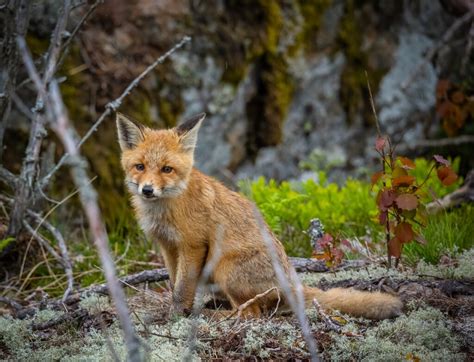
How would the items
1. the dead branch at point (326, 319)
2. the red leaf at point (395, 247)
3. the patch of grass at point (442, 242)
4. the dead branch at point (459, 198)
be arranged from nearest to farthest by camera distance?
the dead branch at point (326, 319), the red leaf at point (395, 247), the patch of grass at point (442, 242), the dead branch at point (459, 198)

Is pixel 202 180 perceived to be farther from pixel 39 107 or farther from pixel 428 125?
pixel 428 125

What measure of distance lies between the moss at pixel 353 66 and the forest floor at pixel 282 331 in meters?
5.24

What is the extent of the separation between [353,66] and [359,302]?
6.26m

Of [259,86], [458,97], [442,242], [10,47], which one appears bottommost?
[442,242]

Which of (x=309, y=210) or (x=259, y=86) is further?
(x=259, y=86)

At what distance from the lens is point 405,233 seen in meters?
5.13

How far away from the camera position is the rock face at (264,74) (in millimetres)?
8586

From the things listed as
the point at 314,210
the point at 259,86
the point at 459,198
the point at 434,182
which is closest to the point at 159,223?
the point at 314,210

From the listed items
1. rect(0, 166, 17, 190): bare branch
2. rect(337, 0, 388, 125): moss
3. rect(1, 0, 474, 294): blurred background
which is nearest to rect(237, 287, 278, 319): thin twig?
rect(1, 0, 474, 294): blurred background

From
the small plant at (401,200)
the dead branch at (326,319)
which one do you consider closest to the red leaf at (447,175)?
the small plant at (401,200)

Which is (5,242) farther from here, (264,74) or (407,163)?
(264,74)

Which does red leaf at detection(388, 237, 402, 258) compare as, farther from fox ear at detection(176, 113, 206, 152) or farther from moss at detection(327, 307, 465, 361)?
fox ear at detection(176, 113, 206, 152)

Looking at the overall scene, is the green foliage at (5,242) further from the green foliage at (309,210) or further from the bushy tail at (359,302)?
the bushy tail at (359,302)

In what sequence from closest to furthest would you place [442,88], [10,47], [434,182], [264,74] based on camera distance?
[10,47] → [442,88] → [434,182] → [264,74]
